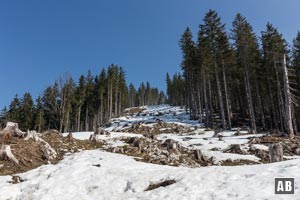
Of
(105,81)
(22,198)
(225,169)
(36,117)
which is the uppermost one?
(105,81)

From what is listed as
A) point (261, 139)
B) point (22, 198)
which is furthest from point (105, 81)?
point (22, 198)

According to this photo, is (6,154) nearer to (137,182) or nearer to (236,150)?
(137,182)

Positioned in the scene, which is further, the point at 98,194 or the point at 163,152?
the point at 163,152

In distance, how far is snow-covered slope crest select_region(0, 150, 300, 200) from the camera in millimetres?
7254

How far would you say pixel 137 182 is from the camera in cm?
936

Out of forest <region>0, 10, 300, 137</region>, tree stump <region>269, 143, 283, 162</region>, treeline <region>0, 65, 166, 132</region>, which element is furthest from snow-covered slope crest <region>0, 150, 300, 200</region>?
treeline <region>0, 65, 166, 132</region>

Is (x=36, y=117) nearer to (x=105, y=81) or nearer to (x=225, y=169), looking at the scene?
(x=105, y=81)

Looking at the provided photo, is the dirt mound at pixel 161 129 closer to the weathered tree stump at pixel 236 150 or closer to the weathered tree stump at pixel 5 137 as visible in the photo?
the weathered tree stump at pixel 236 150

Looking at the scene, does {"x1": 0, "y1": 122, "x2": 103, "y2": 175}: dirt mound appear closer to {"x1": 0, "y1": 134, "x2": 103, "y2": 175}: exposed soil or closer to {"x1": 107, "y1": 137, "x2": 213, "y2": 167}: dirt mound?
{"x1": 0, "y1": 134, "x2": 103, "y2": 175}: exposed soil

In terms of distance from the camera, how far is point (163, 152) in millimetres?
16281

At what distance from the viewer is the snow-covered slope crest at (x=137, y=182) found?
725 centimetres

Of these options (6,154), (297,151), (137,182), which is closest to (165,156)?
(137,182)

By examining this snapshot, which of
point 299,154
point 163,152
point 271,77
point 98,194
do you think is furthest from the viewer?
point 271,77

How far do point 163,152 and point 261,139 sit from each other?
11.5m
